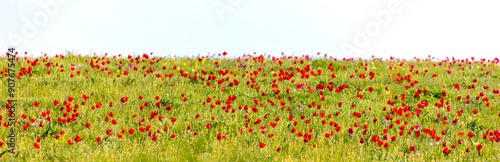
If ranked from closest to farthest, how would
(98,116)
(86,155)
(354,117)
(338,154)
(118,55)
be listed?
(86,155) < (338,154) < (98,116) < (354,117) < (118,55)

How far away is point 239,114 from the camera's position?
7.23 meters

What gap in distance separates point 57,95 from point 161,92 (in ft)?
6.69

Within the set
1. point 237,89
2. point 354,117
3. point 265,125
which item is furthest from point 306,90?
point 265,125

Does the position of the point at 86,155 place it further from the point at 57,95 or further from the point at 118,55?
the point at 118,55

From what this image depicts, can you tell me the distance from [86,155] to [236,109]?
10.1ft

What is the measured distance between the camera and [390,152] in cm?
572

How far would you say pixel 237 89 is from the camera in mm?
9086

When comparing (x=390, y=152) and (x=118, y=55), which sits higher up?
(x=118, y=55)

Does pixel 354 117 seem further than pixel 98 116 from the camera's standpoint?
Yes

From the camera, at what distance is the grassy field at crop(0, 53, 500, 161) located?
549cm

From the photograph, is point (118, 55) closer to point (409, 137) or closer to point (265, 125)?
point (265, 125)

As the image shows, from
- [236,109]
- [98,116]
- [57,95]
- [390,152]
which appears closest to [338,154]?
[390,152]

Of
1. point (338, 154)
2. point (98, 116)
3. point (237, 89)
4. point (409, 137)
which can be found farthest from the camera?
point (237, 89)

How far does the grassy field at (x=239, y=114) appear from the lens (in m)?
5.49
